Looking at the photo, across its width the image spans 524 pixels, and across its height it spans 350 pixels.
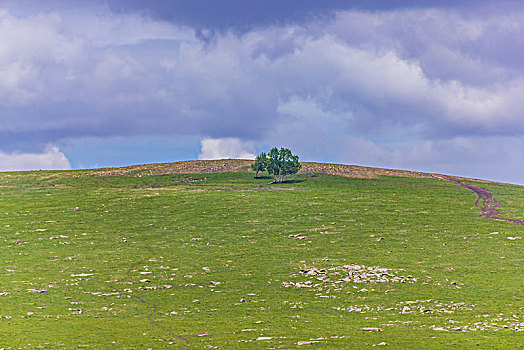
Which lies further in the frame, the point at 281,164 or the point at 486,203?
the point at 281,164

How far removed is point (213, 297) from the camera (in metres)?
46.7

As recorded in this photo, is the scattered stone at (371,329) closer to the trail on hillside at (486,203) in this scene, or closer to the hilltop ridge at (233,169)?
the trail on hillside at (486,203)

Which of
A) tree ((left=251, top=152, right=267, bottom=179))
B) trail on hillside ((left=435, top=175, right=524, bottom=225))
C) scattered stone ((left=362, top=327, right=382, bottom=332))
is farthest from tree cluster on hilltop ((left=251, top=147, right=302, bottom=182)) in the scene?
scattered stone ((left=362, top=327, right=382, bottom=332))

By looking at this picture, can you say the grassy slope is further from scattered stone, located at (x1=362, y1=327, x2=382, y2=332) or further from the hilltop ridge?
the hilltop ridge

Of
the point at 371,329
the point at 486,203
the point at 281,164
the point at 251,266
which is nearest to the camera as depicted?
the point at 371,329

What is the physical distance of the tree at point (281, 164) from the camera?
394ft

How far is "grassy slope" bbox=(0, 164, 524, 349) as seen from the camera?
3575cm

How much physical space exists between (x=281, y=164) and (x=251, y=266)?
65.1 metres

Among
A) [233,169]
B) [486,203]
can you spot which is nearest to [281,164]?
[233,169]

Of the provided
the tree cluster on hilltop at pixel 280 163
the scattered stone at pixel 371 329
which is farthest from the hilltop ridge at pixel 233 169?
the scattered stone at pixel 371 329

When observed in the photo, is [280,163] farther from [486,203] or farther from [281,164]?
[486,203]

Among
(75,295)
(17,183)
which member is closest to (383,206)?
(75,295)

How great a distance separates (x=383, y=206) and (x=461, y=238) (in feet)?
71.9

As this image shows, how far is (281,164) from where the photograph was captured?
120250 millimetres
